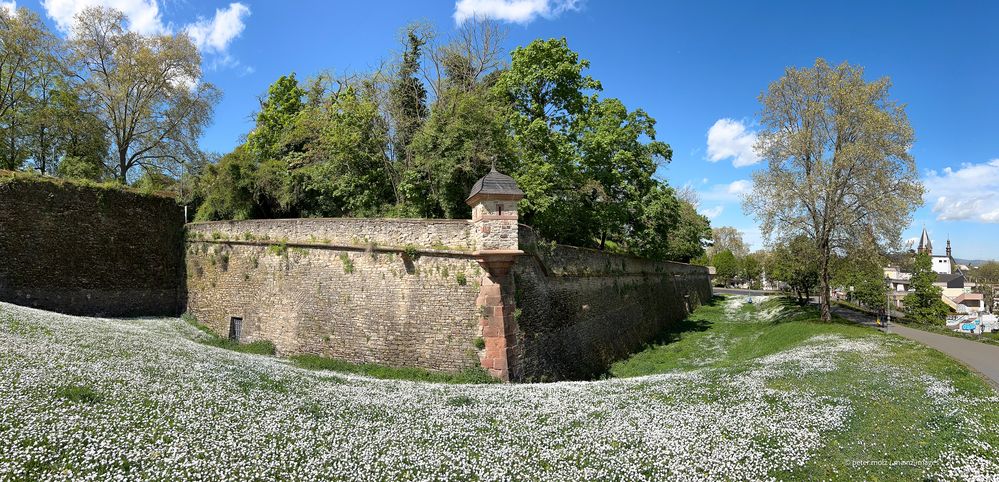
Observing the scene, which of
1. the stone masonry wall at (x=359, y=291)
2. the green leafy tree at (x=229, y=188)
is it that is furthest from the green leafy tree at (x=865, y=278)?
the green leafy tree at (x=229, y=188)

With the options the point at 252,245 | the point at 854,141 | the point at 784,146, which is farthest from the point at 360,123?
the point at 854,141

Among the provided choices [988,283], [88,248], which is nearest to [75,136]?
[88,248]

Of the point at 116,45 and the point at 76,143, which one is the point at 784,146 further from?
the point at 76,143

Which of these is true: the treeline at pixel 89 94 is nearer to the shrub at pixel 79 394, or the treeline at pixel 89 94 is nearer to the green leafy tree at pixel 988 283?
the shrub at pixel 79 394

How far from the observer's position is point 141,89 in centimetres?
2683

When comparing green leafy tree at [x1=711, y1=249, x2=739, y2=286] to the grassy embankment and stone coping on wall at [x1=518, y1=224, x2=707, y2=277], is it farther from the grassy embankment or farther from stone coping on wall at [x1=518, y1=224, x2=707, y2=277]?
the grassy embankment

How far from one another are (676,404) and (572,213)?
12.9m

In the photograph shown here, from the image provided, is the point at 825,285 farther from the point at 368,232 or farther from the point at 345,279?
the point at 345,279

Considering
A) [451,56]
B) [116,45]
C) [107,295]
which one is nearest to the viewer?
[107,295]

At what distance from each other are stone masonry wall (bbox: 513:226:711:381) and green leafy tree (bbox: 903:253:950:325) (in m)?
24.6

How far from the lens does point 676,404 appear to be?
895 centimetres

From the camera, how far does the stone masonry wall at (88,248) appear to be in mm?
16578

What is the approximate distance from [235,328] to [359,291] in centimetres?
642

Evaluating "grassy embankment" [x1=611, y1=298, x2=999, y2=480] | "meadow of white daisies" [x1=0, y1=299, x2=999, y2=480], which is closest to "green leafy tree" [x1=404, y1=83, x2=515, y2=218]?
"grassy embankment" [x1=611, y1=298, x2=999, y2=480]
